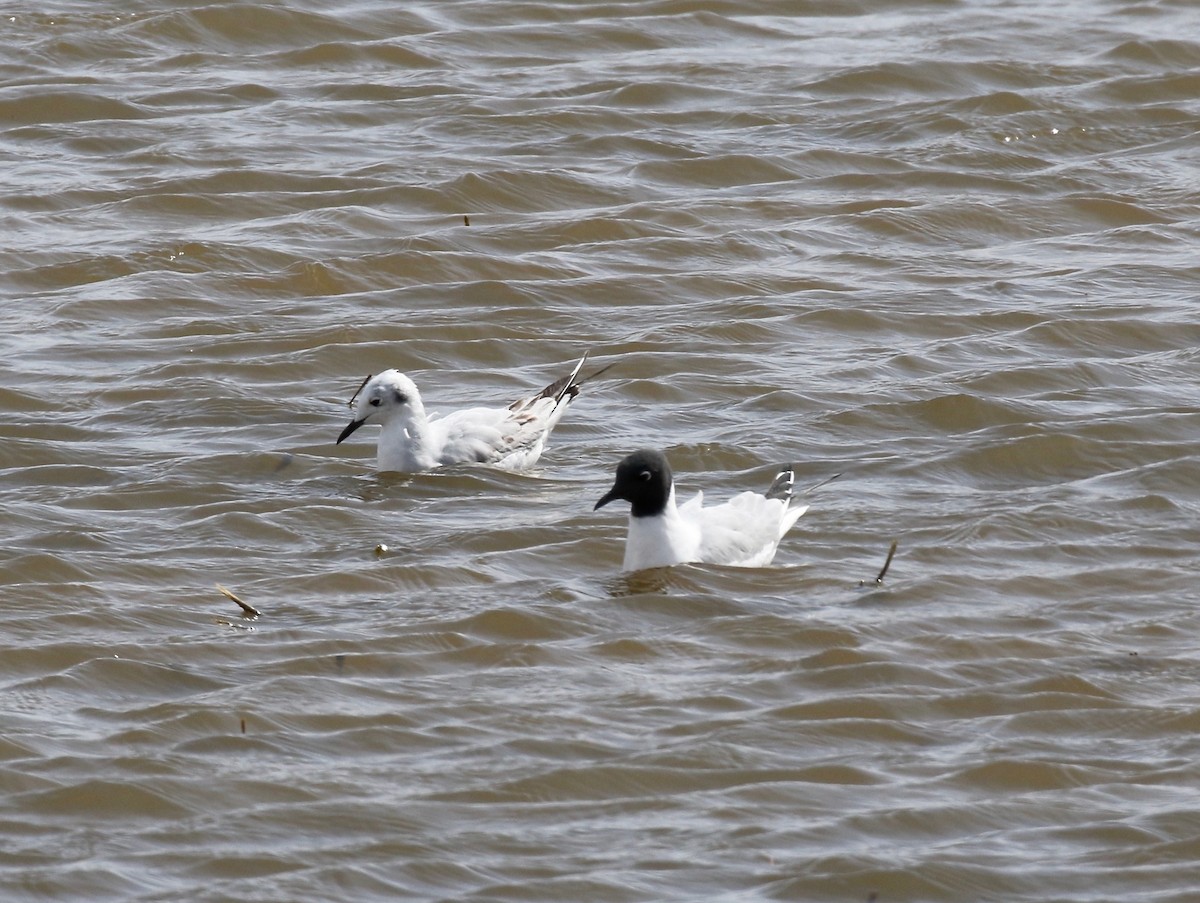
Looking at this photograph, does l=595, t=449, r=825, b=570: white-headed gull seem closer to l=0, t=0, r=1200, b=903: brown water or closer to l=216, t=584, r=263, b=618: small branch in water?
l=0, t=0, r=1200, b=903: brown water

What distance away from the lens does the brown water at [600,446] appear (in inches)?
258

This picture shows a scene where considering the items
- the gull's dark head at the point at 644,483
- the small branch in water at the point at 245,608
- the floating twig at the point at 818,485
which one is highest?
the gull's dark head at the point at 644,483

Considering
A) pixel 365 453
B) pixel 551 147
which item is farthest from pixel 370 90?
pixel 365 453

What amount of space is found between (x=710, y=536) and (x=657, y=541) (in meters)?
0.30

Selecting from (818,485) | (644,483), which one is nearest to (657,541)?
(644,483)

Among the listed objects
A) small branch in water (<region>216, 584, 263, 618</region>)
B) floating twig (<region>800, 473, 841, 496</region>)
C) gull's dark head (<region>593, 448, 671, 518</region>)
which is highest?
gull's dark head (<region>593, 448, 671, 518</region>)

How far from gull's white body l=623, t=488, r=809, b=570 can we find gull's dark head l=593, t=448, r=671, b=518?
0.04 meters

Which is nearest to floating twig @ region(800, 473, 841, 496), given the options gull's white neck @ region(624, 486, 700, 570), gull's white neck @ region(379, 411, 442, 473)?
gull's white neck @ region(624, 486, 700, 570)

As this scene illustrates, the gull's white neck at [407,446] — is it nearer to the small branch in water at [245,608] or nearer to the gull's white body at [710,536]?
the gull's white body at [710,536]

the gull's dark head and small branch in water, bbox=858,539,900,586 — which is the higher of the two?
the gull's dark head

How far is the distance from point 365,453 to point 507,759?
424 centimetres

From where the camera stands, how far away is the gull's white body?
8.63 m

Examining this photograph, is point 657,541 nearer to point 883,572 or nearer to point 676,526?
point 676,526

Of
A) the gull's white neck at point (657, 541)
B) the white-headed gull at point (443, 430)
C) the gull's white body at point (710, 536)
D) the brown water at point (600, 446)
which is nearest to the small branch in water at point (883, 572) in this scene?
the brown water at point (600, 446)
